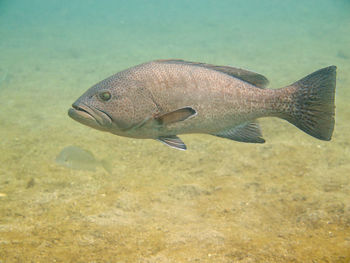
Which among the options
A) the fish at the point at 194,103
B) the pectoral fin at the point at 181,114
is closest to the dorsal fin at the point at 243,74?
the fish at the point at 194,103

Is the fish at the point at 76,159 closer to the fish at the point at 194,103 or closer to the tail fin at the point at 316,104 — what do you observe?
the fish at the point at 194,103

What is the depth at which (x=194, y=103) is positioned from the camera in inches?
97.7

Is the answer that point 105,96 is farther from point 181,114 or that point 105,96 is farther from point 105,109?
point 181,114

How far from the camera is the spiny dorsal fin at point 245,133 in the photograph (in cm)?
269

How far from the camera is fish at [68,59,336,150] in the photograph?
2.34 m

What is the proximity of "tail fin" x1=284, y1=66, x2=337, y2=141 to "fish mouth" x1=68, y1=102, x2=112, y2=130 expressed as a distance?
69.3 inches

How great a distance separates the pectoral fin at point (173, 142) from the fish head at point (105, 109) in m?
0.32

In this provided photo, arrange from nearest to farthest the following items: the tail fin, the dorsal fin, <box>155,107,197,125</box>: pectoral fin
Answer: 1. <box>155,107,197,125</box>: pectoral fin
2. the tail fin
3. the dorsal fin

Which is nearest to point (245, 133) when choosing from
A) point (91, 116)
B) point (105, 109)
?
point (105, 109)

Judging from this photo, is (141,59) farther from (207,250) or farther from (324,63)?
(207,250)

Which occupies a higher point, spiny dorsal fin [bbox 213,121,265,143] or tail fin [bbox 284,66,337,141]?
tail fin [bbox 284,66,337,141]

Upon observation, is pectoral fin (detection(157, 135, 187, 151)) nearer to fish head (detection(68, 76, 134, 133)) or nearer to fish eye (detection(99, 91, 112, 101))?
fish head (detection(68, 76, 134, 133))

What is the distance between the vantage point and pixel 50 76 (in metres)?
15.1

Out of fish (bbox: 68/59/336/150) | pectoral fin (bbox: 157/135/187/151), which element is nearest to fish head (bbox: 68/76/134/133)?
fish (bbox: 68/59/336/150)
